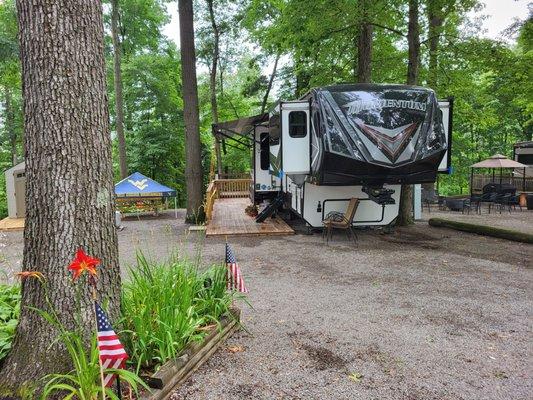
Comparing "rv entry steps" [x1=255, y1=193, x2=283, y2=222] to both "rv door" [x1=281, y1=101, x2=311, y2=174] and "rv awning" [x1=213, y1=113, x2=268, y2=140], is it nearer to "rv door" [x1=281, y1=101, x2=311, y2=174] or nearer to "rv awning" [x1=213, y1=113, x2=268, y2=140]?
"rv awning" [x1=213, y1=113, x2=268, y2=140]

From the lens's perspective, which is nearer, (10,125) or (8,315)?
(8,315)

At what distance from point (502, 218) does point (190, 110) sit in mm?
9828

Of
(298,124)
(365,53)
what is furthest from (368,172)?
(365,53)

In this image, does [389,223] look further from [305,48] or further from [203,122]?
[203,122]

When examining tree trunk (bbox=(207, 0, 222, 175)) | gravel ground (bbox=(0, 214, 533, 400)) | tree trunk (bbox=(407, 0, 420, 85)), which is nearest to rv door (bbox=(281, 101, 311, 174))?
gravel ground (bbox=(0, 214, 533, 400))

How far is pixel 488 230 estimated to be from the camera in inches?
347

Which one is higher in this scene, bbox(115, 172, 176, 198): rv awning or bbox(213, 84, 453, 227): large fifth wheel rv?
bbox(213, 84, 453, 227): large fifth wheel rv

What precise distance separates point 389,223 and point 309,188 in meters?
2.08

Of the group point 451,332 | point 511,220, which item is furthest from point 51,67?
point 511,220

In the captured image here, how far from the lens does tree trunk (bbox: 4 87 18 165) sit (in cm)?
2261

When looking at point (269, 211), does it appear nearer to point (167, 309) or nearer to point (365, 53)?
point (365, 53)

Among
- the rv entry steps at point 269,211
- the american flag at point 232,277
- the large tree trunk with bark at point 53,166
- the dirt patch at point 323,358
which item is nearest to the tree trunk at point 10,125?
the rv entry steps at point 269,211

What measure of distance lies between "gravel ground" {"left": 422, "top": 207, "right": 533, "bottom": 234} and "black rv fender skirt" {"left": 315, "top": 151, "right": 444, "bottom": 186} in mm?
4258

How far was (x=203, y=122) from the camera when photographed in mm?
25250
